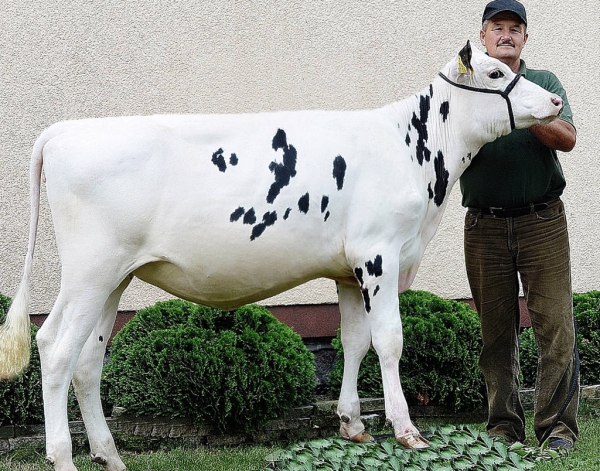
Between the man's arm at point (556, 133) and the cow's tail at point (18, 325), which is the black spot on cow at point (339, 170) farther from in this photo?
the cow's tail at point (18, 325)

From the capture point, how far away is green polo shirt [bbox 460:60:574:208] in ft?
15.9

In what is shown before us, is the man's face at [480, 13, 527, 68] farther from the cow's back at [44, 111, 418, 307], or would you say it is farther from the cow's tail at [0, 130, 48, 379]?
the cow's tail at [0, 130, 48, 379]

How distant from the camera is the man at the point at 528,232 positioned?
4.86m

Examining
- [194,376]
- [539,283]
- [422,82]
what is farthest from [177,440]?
[422,82]

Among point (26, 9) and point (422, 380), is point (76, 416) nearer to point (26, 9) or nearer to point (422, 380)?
point (422, 380)

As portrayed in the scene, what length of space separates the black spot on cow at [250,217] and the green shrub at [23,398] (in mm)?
2177

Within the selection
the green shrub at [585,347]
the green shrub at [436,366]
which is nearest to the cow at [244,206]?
the green shrub at [436,366]

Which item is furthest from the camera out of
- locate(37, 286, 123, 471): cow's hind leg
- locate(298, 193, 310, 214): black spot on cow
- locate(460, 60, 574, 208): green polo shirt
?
locate(460, 60, 574, 208): green polo shirt

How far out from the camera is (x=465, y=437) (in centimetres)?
450

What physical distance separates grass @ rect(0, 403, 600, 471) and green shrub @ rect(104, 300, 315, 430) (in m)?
0.31

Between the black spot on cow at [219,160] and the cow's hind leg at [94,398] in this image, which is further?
the cow's hind leg at [94,398]

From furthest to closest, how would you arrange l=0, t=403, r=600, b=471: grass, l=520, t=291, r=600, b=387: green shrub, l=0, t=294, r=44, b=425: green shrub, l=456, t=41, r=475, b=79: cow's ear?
l=520, t=291, r=600, b=387: green shrub < l=0, t=294, r=44, b=425: green shrub < l=0, t=403, r=600, b=471: grass < l=456, t=41, r=475, b=79: cow's ear

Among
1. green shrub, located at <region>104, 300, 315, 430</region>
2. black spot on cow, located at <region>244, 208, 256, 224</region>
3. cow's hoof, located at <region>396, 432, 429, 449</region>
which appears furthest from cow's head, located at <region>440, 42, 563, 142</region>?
green shrub, located at <region>104, 300, 315, 430</region>

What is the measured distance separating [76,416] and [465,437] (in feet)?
9.63
